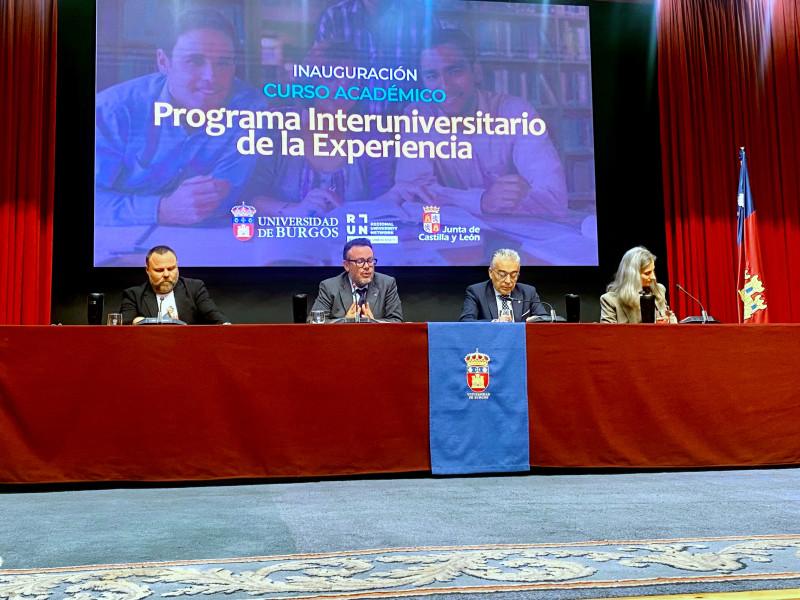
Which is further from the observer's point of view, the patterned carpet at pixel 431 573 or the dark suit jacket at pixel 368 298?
the dark suit jacket at pixel 368 298

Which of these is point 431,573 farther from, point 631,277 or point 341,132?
point 341,132

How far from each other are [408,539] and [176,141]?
3634mm

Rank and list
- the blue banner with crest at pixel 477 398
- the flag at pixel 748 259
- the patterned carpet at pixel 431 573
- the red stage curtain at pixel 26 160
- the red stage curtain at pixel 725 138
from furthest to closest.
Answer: the red stage curtain at pixel 725 138
the flag at pixel 748 259
the red stage curtain at pixel 26 160
the blue banner with crest at pixel 477 398
the patterned carpet at pixel 431 573

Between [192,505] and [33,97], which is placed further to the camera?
[33,97]

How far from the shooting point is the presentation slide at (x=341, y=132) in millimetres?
4836

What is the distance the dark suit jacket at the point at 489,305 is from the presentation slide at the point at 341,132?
851 mm

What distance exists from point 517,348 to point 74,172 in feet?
10.3

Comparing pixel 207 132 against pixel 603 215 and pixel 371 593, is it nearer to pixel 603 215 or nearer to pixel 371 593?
pixel 603 215

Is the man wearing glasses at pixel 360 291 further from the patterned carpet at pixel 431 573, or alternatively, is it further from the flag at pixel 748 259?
the patterned carpet at pixel 431 573

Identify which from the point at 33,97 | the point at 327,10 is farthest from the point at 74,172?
the point at 327,10

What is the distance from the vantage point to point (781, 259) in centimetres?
541

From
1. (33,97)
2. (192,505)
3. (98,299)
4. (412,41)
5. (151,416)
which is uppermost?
(412,41)

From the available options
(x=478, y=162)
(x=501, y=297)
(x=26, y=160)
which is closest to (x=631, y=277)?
(x=501, y=297)

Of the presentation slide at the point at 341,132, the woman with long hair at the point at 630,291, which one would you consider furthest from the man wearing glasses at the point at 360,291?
the woman with long hair at the point at 630,291
